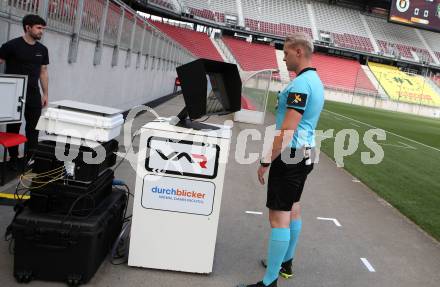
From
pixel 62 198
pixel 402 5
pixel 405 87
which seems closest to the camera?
pixel 62 198

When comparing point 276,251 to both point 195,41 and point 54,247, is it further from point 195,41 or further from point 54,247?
point 195,41

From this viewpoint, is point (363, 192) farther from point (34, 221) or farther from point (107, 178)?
point (34, 221)

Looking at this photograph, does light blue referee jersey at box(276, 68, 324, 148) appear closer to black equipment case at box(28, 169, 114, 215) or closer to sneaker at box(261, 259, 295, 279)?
sneaker at box(261, 259, 295, 279)

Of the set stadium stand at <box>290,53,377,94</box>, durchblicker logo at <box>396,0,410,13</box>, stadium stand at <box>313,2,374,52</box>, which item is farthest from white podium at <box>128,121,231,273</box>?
stadium stand at <box>313,2,374,52</box>

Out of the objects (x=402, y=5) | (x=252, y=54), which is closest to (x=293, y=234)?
(x=402, y=5)

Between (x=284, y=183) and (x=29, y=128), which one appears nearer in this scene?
(x=284, y=183)

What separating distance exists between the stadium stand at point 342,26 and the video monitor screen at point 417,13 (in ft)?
39.4

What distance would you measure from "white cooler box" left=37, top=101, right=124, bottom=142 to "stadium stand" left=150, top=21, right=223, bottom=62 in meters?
48.2

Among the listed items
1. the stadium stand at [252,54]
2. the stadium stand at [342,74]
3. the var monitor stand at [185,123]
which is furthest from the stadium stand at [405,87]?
the var monitor stand at [185,123]

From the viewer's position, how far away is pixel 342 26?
62.8m

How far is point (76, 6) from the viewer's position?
318 inches

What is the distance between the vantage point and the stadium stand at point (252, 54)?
179 ft

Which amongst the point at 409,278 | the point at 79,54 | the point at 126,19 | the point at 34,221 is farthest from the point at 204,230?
the point at 126,19

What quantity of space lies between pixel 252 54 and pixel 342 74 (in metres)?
11.0
